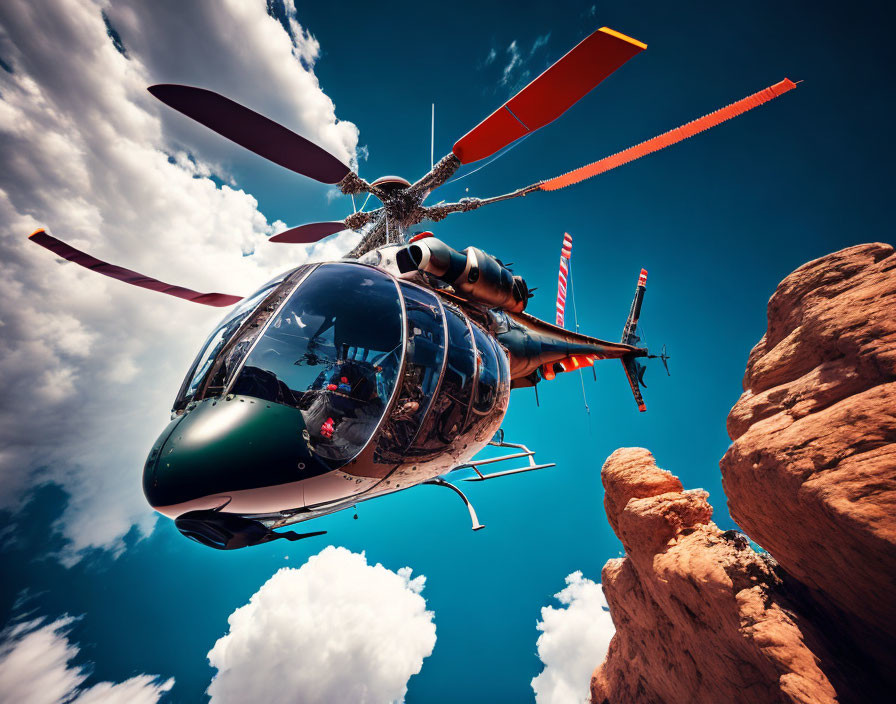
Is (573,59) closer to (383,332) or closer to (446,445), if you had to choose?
(383,332)

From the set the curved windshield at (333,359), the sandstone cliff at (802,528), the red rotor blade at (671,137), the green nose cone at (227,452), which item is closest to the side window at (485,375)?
the curved windshield at (333,359)

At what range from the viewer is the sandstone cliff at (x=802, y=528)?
12.6 feet

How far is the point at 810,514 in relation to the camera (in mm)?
4301

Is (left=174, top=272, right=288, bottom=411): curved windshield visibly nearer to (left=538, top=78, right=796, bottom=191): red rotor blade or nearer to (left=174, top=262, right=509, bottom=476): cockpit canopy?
(left=174, top=262, right=509, bottom=476): cockpit canopy

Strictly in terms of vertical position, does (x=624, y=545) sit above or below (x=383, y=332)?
below

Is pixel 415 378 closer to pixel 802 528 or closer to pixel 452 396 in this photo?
pixel 452 396

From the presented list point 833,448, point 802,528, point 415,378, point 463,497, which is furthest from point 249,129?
point 802,528

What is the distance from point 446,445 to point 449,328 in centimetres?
91

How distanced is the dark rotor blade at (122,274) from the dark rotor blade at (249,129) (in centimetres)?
172

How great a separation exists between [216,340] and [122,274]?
10.1ft

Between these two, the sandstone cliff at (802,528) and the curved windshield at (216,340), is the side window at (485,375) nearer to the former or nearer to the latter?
the curved windshield at (216,340)

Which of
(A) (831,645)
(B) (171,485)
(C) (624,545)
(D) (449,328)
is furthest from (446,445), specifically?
(C) (624,545)

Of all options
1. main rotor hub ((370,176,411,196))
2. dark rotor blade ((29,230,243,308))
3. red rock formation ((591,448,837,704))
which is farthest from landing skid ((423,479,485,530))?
red rock formation ((591,448,837,704))

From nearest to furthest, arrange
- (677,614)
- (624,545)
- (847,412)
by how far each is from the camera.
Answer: (847,412)
(677,614)
(624,545)
